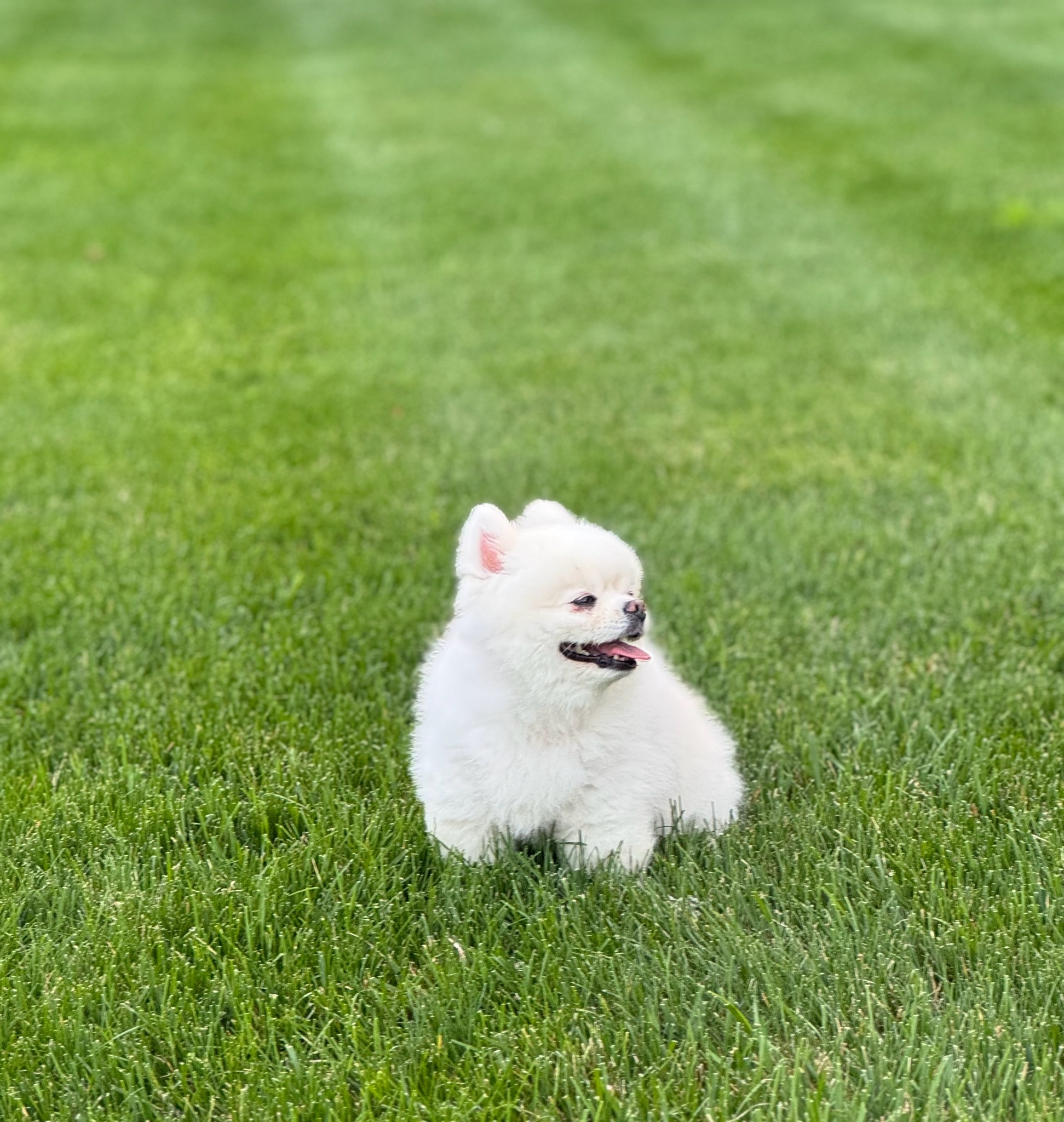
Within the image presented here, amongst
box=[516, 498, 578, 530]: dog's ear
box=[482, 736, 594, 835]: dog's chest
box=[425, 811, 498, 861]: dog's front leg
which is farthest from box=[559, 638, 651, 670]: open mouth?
box=[425, 811, 498, 861]: dog's front leg

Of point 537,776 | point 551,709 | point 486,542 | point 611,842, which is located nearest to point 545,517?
point 486,542

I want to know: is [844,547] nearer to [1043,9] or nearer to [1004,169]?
[1004,169]

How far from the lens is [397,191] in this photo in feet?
34.9

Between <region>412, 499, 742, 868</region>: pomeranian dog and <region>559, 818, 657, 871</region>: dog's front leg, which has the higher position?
<region>412, 499, 742, 868</region>: pomeranian dog

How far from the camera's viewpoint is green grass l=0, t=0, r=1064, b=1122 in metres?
2.52

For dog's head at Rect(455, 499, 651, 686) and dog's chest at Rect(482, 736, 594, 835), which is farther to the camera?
dog's chest at Rect(482, 736, 594, 835)

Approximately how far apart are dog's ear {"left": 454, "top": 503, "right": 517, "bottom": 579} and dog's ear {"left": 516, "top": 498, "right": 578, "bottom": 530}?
0.12 metres

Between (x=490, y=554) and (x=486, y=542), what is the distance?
3 cm

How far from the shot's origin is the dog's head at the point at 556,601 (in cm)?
266

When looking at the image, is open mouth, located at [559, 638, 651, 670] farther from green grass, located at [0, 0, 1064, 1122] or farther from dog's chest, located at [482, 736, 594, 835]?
green grass, located at [0, 0, 1064, 1122]

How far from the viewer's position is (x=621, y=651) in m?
2.71

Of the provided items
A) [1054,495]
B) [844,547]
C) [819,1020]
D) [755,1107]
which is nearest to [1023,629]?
[844,547]

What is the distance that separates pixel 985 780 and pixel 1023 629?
1051 millimetres

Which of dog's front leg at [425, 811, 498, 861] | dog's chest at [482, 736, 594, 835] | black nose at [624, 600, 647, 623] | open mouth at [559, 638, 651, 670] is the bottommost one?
dog's front leg at [425, 811, 498, 861]
